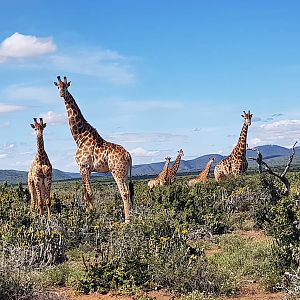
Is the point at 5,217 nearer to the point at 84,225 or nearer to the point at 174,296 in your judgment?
the point at 84,225

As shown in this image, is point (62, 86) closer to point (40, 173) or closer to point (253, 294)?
point (40, 173)

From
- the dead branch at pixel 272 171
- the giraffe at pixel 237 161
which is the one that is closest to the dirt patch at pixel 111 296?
the dead branch at pixel 272 171

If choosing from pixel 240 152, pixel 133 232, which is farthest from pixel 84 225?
pixel 240 152

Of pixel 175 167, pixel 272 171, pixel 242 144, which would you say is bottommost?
pixel 272 171

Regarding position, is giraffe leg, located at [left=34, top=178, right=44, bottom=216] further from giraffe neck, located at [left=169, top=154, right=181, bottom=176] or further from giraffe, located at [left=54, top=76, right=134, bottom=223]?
giraffe neck, located at [left=169, top=154, right=181, bottom=176]

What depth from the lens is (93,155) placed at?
12.4m

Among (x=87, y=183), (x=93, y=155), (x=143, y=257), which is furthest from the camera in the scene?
(x=93, y=155)

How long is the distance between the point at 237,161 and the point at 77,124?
7.93 m

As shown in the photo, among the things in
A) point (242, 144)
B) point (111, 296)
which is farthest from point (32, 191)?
point (242, 144)

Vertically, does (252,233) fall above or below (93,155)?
below

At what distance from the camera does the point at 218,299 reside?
679 cm

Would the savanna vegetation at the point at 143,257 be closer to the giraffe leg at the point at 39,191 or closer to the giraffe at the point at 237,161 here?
the giraffe leg at the point at 39,191

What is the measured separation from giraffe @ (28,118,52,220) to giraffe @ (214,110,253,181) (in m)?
7.96

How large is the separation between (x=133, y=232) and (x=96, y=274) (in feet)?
3.63
